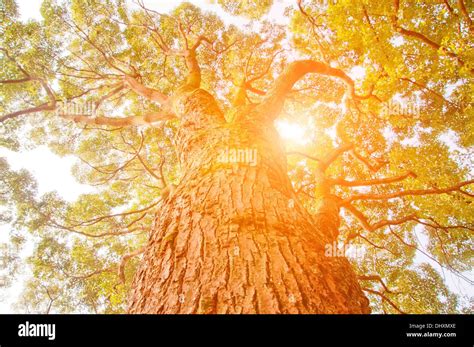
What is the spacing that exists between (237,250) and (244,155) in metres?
1.22

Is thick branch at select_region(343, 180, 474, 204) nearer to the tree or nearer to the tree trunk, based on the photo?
the tree

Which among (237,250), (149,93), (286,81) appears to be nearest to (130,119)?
(149,93)

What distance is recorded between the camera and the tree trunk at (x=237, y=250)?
4.31 ft

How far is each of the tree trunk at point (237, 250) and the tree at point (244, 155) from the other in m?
0.01

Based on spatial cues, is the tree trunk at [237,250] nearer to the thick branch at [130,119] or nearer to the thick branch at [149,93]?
the thick branch at [130,119]

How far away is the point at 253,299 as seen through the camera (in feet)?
4.12

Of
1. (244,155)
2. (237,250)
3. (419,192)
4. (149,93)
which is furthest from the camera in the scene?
(149,93)

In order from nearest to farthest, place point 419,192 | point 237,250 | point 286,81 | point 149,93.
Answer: point 237,250, point 286,81, point 419,192, point 149,93

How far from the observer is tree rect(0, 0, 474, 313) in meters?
1.64

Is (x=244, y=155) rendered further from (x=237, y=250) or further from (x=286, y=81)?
(x=286, y=81)

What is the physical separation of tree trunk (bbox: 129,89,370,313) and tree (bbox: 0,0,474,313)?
0.04ft

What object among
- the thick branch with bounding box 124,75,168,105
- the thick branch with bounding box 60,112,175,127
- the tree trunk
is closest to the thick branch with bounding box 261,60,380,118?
the tree trunk

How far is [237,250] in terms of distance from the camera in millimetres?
1570
